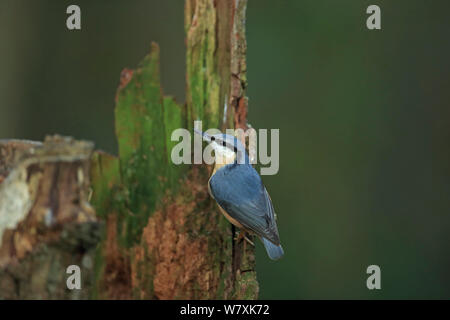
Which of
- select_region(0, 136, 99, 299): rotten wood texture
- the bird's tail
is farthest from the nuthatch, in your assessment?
select_region(0, 136, 99, 299): rotten wood texture

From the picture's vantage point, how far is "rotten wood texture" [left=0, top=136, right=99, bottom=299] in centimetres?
156

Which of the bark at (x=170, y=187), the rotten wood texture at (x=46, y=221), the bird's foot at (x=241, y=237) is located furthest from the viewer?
the bird's foot at (x=241, y=237)

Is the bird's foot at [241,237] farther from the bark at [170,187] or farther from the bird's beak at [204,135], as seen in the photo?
the bird's beak at [204,135]

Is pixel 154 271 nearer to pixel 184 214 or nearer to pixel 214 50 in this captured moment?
pixel 184 214

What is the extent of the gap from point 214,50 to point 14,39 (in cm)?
264

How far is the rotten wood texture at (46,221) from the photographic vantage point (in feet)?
5.12

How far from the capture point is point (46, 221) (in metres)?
1.55

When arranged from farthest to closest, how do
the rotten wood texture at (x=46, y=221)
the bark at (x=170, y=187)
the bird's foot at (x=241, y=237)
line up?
1. the bird's foot at (x=241, y=237)
2. the bark at (x=170, y=187)
3. the rotten wood texture at (x=46, y=221)

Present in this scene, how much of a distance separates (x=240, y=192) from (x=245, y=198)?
0.10 ft

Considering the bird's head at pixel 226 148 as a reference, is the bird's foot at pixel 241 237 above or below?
below

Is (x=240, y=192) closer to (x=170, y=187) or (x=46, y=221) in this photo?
(x=170, y=187)

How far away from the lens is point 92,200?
231cm

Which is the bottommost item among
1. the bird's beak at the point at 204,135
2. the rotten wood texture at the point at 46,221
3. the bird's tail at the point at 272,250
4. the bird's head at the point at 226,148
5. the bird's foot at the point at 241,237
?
the bird's tail at the point at 272,250

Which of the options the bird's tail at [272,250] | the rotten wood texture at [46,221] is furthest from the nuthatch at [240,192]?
the rotten wood texture at [46,221]
